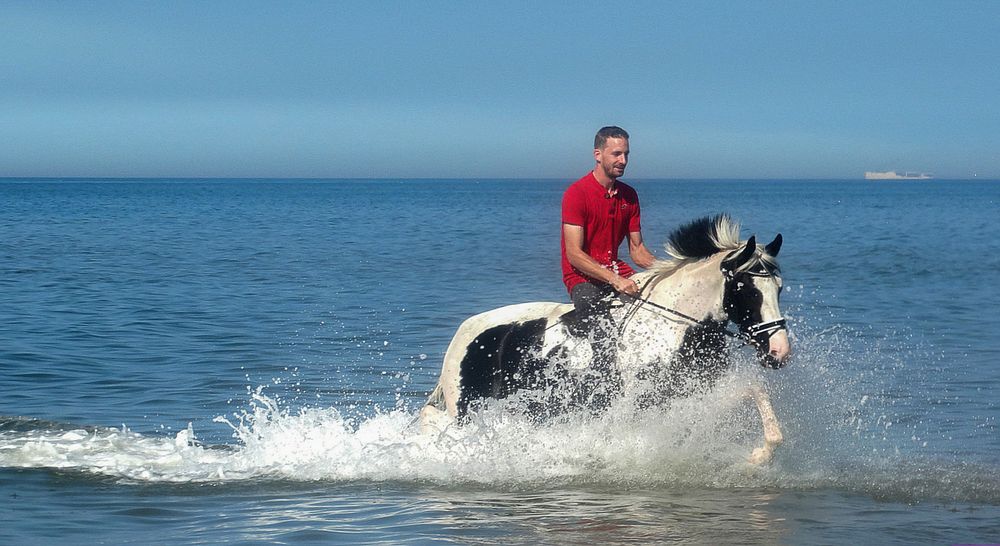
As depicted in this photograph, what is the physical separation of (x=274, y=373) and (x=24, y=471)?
15.7ft

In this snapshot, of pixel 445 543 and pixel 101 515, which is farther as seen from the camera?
pixel 101 515

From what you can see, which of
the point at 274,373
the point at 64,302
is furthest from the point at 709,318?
the point at 64,302

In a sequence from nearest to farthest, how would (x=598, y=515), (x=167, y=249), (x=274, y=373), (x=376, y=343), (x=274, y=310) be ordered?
(x=598, y=515) → (x=274, y=373) → (x=376, y=343) → (x=274, y=310) → (x=167, y=249)

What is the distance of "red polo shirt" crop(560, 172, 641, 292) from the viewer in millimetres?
8125

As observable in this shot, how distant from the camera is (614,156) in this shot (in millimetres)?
8031

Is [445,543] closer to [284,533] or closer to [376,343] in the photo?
[284,533]

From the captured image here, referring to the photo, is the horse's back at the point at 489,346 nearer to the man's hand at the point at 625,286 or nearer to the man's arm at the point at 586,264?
the man's arm at the point at 586,264

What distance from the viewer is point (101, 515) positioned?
7852 mm

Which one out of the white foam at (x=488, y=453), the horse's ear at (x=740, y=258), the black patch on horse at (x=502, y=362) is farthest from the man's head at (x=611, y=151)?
the white foam at (x=488, y=453)

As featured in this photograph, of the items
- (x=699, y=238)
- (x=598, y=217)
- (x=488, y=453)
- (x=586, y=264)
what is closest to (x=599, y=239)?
(x=598, y=217)

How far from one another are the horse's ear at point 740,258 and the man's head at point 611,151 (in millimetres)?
1029

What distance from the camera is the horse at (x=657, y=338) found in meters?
7.50

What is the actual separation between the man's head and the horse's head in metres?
1.05

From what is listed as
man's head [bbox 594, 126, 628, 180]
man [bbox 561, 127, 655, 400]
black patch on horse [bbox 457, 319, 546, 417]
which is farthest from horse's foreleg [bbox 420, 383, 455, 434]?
man's head [bbox 594, 126, 628, 180]
